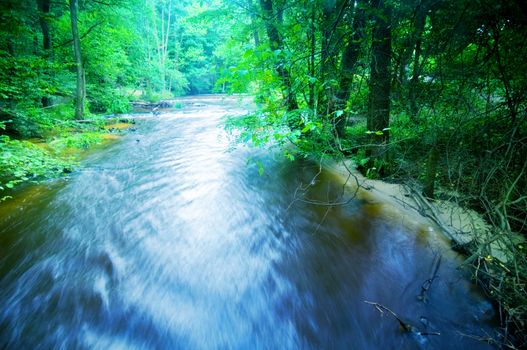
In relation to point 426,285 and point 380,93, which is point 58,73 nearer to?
point 380,93

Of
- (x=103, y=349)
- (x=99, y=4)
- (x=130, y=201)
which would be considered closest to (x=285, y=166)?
(x=130, y=201)

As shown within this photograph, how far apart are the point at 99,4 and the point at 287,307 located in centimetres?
1332

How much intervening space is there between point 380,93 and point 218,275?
4.28 m

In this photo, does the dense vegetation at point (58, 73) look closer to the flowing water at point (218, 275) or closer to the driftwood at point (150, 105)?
the flowing water at point (218, 275)

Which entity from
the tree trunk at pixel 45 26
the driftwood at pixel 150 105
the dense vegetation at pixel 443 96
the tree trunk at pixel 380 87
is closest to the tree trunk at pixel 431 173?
the dense vegetation at pixel 443 96

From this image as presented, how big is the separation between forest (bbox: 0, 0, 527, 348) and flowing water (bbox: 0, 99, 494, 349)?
0.64 metres

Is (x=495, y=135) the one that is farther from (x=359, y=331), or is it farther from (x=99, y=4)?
(x=99, y=4)

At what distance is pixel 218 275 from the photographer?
318cm

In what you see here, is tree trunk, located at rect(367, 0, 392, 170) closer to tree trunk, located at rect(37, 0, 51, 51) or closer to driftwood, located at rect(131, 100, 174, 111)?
tree trunk, located at rect(37, 0, 51, 51)

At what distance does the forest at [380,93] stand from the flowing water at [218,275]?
644 millimetres

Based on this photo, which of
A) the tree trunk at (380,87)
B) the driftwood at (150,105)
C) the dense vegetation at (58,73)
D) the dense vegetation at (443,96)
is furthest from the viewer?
the driftwood at (150,105)

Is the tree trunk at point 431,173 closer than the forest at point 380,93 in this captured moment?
No

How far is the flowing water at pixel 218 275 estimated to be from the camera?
2.39m

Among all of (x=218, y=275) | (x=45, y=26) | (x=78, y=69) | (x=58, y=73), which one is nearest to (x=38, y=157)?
(x=218, y=275)
